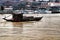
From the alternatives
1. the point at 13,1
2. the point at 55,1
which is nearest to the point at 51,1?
the point at 55,1

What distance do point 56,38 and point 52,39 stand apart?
61mm

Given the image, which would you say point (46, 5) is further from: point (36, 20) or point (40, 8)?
point (36, 20)

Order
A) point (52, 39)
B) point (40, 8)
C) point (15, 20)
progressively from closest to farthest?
point (52, 39) < point (15, 20) < point (40, 8)

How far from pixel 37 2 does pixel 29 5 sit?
0.20 meters

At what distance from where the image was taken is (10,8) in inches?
151

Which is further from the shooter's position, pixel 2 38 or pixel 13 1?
pixel 13 1

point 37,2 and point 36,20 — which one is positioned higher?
point 37,2

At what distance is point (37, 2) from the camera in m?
3.81

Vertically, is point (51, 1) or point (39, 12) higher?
point (51, 1)

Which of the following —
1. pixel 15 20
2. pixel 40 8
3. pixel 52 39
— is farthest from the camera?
pixel 40 8

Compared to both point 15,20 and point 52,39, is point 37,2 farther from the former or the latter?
point 52,39

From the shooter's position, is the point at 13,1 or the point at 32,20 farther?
the point at 13,1

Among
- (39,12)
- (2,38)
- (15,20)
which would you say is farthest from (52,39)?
(39,12)

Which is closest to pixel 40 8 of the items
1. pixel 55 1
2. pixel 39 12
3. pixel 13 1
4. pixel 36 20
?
pixel 39 12
